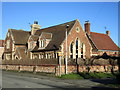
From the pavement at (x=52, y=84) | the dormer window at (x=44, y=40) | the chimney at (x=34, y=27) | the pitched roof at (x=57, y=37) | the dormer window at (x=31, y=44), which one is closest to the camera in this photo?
the pavement at (x=52, y=84)

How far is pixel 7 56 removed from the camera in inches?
1778

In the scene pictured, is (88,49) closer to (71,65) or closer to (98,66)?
(98,66)

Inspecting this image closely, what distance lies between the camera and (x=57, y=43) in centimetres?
3375

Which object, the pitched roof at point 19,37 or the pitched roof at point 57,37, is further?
the pitched roof at point 19,37

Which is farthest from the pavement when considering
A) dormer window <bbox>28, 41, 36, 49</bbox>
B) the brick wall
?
dormer window <bbox>28, 41, 36, 49</bbox>

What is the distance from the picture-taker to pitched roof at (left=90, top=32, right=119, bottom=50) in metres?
43.7

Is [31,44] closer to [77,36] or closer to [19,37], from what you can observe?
[19,37]

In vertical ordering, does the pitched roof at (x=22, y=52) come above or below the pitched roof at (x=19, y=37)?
below

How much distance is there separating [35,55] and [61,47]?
28.6 ft

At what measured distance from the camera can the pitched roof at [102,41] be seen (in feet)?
143

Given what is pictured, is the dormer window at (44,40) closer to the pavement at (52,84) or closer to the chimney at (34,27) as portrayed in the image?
the chimney at (34,27)

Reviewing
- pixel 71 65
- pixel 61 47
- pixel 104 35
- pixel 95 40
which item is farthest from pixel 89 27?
pixel 71 65

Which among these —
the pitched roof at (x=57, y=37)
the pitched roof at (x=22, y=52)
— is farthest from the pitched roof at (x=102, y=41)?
the pitched roof at (x=22, y=52)

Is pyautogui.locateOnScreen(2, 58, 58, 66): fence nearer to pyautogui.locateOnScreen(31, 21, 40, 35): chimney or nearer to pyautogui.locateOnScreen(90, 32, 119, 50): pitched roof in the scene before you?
pyautogui.locateOnScreen(31, 21, 40, 35): chimney
